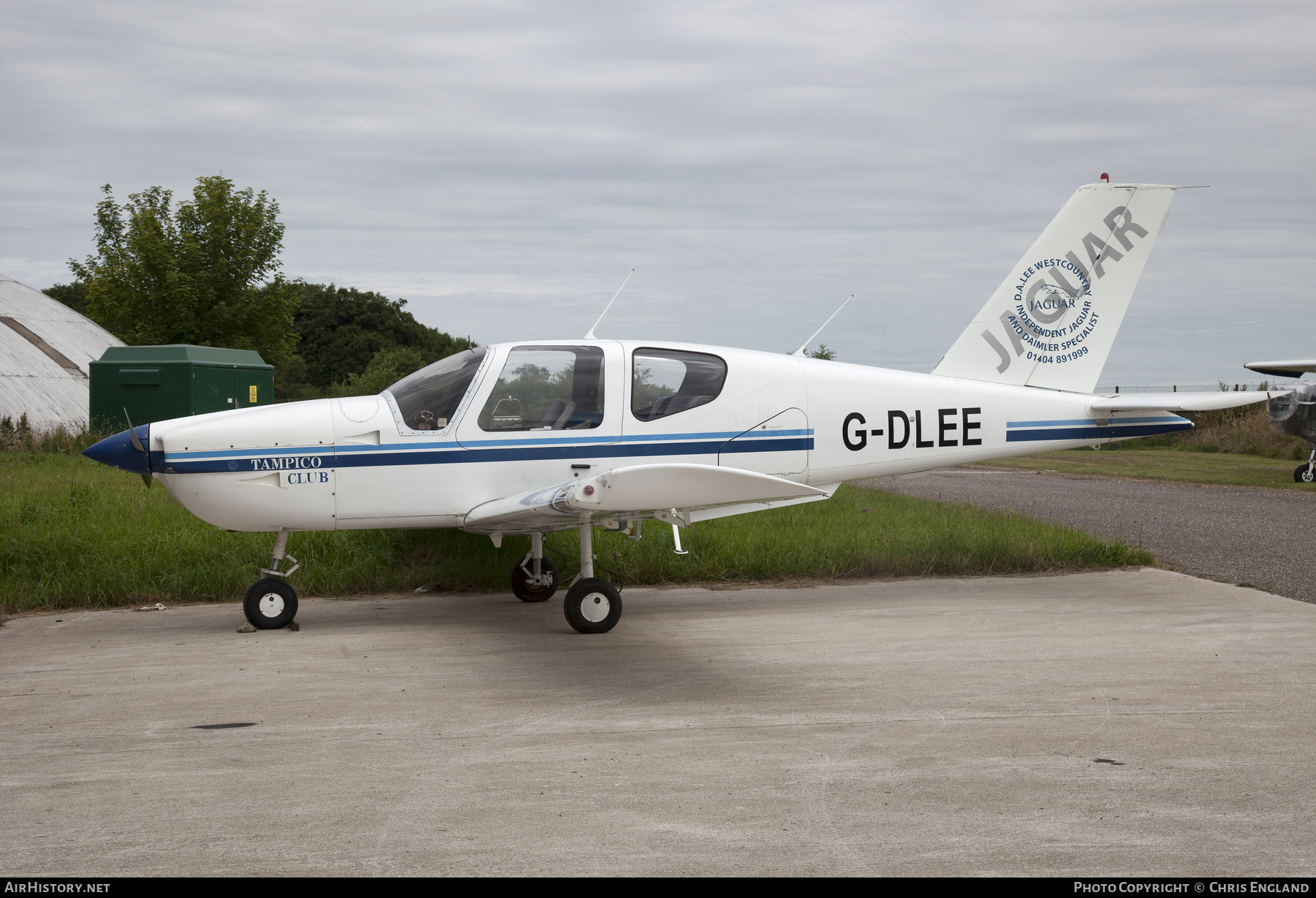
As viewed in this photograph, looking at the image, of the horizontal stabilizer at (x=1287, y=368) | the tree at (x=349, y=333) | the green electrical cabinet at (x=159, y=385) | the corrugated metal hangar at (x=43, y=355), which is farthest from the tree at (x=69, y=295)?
the horizontal stabilizer at (x=1287, y=368)

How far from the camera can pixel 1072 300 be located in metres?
8.86

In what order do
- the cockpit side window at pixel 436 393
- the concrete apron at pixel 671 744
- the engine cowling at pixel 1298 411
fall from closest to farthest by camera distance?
the concrete apron at pixel 671 744
the cockpit side window at pixel 436 393
the engine cowling at pixel 1298 411

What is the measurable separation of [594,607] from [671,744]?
245cm

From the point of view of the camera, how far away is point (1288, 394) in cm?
2002

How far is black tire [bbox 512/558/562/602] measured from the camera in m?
8.43

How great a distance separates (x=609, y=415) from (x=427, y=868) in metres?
4.50

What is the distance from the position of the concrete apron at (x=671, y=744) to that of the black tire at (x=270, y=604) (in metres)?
0.10

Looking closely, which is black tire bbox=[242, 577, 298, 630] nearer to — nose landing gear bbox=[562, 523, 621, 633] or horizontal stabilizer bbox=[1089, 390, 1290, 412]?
nose landing gear bbox=[562, 523, 621, 633]

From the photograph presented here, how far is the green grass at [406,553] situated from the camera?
332 inches

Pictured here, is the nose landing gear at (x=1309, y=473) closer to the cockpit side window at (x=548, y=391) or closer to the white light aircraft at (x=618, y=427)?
the white light aircraft at (x=618, y=427)

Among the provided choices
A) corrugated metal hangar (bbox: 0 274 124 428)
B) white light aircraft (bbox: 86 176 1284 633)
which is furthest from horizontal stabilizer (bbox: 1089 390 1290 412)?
corrugated metal hangar (bbox: 0 274 124 428)

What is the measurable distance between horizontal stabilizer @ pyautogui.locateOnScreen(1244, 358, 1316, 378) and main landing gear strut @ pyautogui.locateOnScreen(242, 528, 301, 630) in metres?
22.1

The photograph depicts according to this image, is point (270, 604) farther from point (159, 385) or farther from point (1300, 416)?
point (1300, 416)

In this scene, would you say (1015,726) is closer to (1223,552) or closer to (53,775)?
(53,775)
